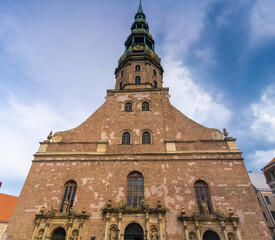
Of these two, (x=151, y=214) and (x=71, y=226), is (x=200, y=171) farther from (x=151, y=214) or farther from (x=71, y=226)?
(x=71, y=226)

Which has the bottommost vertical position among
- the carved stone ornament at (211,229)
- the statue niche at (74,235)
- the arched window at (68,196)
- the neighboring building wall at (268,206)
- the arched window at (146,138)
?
the statue niche at (74,235)

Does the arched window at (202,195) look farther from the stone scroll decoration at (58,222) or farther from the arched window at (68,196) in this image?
the arched window at (68,196)

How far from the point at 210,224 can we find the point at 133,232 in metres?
4.74

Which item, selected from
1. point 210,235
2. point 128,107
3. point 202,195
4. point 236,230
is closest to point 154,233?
point 210,235

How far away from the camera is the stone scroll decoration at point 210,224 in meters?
11.3

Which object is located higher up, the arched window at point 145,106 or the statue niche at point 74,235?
the arched window at point 145,106

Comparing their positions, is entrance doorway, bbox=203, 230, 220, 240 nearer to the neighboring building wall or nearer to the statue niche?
the statue niche

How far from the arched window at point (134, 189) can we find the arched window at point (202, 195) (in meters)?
3.83

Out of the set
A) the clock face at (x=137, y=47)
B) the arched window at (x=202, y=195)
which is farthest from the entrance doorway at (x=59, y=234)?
the clock face at (x=137, y=47)

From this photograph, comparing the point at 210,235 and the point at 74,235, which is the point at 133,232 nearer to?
the point at 74,235

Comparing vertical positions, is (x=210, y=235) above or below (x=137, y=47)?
below

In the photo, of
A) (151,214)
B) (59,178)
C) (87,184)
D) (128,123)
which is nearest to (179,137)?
(128,123)

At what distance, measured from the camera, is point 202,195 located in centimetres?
1284

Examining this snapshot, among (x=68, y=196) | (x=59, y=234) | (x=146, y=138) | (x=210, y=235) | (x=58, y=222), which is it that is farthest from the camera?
(x=146, y=138)
